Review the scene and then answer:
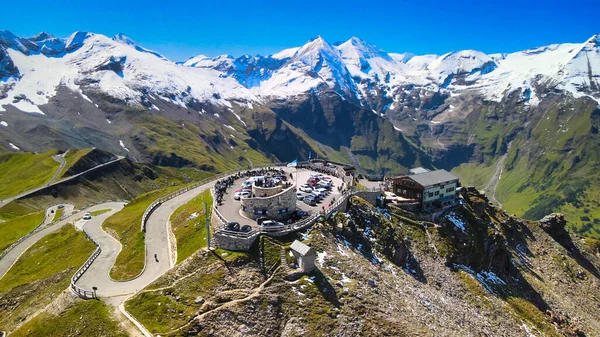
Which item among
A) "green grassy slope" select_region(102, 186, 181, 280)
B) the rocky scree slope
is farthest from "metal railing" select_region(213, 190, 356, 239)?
"green grassy slope" select_region(102, 186, 181, 280)

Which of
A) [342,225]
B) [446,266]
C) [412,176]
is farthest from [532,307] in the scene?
[342,225]

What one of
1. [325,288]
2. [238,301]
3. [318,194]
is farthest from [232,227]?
[318,194]

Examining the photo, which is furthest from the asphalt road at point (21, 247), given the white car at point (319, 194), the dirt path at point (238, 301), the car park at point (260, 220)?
the white car at point (319, 194)

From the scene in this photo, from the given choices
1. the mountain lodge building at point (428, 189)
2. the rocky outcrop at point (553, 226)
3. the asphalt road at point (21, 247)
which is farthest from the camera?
the rocky outcrop at point (553, 226)

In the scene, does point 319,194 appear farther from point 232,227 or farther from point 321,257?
point 232,227

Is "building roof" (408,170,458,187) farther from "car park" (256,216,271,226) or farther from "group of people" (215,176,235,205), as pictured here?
"car park" (256,216,271,226)

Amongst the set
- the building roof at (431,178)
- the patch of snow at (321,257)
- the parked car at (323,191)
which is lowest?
the patch of snow at (321,257)

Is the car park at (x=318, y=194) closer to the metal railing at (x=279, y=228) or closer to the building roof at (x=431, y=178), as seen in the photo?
the metal railing at (x=279, y=228)

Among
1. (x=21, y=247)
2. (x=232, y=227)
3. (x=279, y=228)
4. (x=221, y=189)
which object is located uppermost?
(x=232, y=227)
